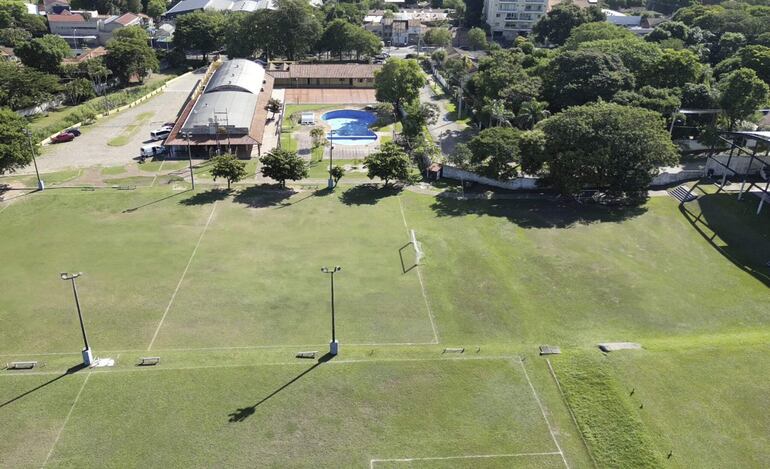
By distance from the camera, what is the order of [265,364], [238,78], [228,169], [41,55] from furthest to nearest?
[41,55]
[238,78]
[228,169]
[265,364]

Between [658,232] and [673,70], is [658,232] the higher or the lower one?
the lower one

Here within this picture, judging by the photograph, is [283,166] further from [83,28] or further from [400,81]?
[83,28]

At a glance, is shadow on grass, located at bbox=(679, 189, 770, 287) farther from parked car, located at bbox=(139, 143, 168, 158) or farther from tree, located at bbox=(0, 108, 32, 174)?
tree, located at bbox=(0, 108, 32, 174)

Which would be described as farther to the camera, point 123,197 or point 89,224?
point 123,197

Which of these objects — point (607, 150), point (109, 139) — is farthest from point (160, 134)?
point (607, 150)

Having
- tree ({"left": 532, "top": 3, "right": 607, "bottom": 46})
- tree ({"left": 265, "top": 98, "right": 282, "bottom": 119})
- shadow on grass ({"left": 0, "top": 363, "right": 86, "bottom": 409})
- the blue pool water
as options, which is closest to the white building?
tree ({"left": 532, "top": 3, "right": 607, "bottom": 46})

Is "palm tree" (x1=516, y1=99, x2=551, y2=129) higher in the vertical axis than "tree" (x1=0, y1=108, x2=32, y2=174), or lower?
higher

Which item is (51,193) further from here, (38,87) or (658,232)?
(658,232)

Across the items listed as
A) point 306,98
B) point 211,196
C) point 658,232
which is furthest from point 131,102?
point 658,232
